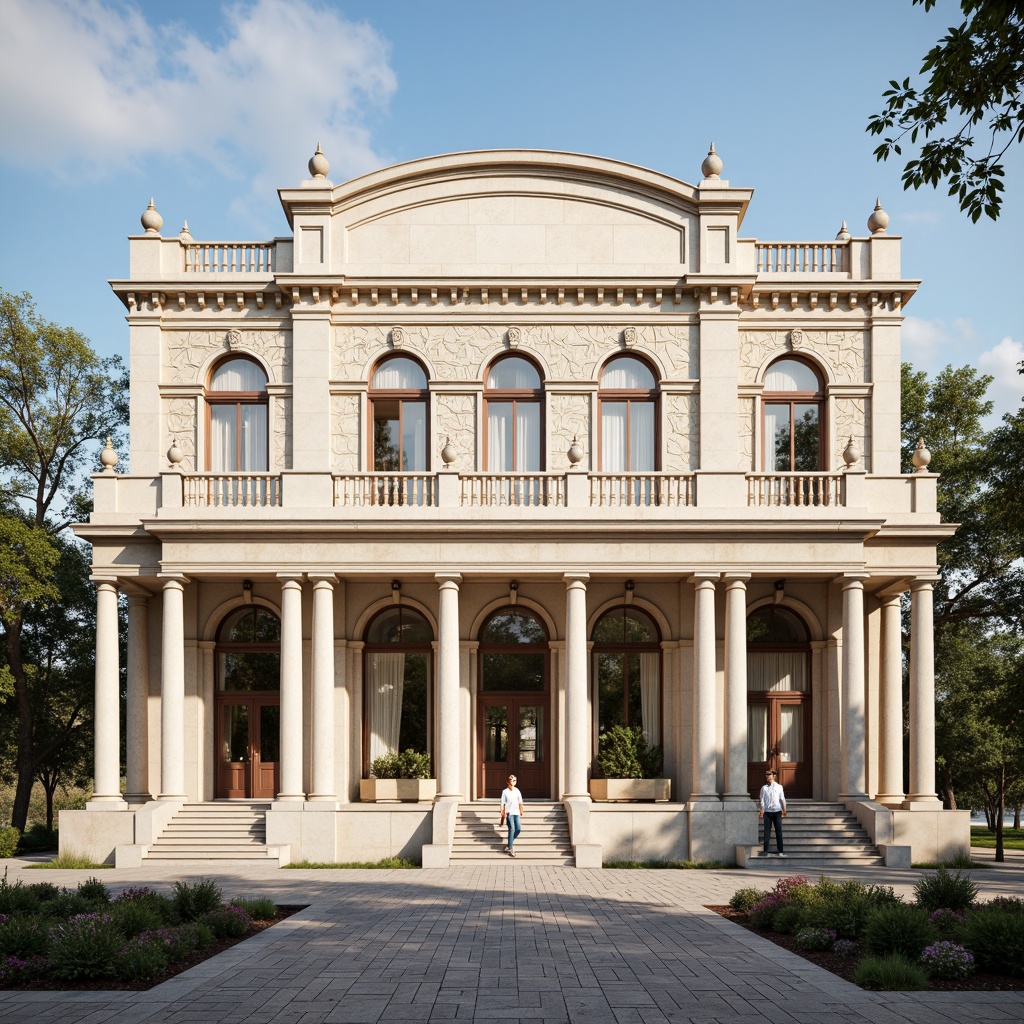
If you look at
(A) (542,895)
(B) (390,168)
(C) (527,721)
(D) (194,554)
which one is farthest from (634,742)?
(B) (390,168)

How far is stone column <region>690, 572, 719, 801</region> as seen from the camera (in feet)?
89.7

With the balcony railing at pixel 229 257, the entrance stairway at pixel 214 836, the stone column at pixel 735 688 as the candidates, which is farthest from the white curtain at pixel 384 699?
the balcony railing at pixel 229 257

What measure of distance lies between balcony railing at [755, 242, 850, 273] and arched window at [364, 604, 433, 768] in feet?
Result: 43.6

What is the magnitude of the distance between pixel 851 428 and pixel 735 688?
7.91 metres

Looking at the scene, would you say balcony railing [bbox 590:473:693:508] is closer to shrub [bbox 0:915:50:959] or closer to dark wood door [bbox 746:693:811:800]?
dark wood door [bbox 746:693:811:800]

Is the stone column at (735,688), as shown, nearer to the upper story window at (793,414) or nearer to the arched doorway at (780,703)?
the arched doorway at (780,703)

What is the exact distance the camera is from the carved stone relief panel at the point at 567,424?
29953 millimetres

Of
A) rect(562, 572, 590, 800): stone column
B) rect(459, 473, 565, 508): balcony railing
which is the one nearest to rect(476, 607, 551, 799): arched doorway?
rect(562, 572, 590, 800): stone column

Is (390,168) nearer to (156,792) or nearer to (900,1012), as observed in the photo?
(156,792)

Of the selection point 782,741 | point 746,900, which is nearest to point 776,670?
point 782,741

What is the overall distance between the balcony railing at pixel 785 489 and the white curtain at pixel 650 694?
5.04m

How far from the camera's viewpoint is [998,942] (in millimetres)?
13312

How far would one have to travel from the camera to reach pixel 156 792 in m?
29.5

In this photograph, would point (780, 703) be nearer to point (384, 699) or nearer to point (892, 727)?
point (892, 727)
